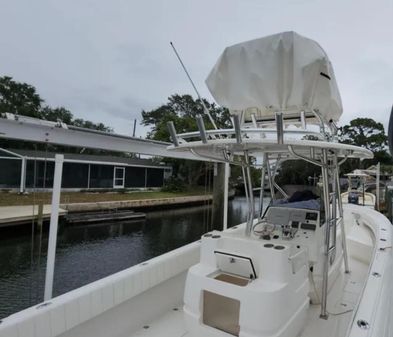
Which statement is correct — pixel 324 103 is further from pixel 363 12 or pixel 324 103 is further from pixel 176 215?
pixel 176 215

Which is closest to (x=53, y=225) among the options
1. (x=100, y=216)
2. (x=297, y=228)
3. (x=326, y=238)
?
(x=297, y=228)

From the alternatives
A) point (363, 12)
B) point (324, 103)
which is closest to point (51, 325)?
point (324, 103)

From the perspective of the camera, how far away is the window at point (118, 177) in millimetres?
16406

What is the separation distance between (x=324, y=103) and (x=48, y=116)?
84.3 feet

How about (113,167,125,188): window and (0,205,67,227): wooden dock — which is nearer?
(0,205,67,227): wooden dock

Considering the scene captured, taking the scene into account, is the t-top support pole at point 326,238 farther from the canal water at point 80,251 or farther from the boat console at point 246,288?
the canal water at point 80,251

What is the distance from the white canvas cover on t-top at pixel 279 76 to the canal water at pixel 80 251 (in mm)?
2985

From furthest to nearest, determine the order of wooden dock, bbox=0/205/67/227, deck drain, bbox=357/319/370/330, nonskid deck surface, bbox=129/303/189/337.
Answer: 1. wooden dock, bbox=0/205/67/227
2. nonskid deck surface, bbox=129/303/189/337
3. deck drain, bbox=357/319/370/330

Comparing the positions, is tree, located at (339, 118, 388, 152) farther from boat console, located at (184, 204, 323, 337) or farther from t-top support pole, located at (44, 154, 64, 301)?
t-top support pole, located at (44, 154, 64, 301)

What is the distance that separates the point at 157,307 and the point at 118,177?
Result: 1519 cm

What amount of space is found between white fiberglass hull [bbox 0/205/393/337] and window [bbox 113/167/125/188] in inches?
578

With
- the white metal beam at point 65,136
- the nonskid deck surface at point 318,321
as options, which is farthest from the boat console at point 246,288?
the white metal beam at point 65,136

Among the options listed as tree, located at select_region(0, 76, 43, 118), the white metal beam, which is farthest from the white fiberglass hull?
tree, located at select_region(0, 76, 43, 118)

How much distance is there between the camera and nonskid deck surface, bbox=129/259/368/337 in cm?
181
